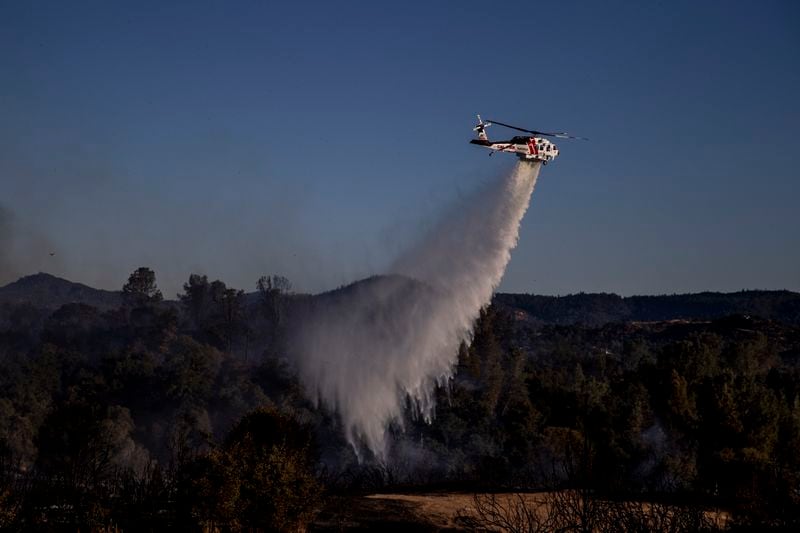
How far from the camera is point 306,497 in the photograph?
27984 mm

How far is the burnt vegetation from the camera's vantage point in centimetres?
2688

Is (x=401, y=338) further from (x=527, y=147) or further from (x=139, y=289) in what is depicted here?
(x=139, y=289)

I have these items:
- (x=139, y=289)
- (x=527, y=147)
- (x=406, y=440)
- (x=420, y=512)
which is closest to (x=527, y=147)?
(x=527, y=147)

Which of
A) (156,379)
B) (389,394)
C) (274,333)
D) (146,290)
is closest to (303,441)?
(389,394)

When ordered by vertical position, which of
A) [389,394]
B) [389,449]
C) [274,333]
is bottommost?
[389,449]

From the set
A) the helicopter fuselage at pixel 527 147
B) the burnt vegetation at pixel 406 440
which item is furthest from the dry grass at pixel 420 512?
the helicopter fuselage at pixel 527 147

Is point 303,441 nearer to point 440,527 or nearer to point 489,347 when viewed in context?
point 440,527

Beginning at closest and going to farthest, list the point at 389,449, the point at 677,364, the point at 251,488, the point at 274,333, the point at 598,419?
the point at 251,488 < the point at 598,419 < the point at 677,364 < the point at 389,449 < the point at 274,333

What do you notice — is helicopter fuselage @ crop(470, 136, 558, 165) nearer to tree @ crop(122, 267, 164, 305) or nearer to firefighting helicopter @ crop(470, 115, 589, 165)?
firefighting helicopter @ crop(470, 115, 589, 165)

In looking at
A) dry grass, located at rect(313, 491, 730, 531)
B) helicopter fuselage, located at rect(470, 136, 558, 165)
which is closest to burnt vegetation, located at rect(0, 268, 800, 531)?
dry grass, located at rect(313, 491, 730, 531)

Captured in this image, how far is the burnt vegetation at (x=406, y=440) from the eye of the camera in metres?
26.9

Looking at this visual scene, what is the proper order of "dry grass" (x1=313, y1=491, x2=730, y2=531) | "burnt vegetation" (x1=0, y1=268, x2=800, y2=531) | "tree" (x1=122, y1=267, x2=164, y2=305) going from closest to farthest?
"burnt vegetation" (x1=0, y1=268, x2=800, y2=531) → "dry grass" (x1=313, y1=491, x2=730, y2=531) → "tree" (x1=122, y1=267, x2=164, y2=305)

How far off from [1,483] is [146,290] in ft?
535

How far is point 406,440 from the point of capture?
3386 inches
